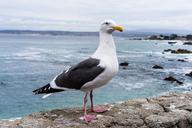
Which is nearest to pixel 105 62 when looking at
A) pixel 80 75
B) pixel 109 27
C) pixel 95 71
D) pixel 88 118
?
pixel 95 71

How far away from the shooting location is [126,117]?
511cm

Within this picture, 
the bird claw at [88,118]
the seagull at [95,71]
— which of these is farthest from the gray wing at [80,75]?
the bird claw at [88,118]

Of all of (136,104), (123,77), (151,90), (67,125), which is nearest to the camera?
(67,125)

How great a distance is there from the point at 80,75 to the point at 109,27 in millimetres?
792

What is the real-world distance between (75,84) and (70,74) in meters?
0.18

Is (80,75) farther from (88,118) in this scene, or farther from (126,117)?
(126,117)

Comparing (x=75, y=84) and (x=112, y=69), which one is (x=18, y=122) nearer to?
(x=75, y=84)

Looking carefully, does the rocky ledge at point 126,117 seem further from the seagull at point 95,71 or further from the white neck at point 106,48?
the white neck at point 106,48

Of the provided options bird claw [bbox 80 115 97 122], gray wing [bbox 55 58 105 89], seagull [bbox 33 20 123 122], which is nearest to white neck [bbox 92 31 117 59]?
seagull [bbox 33 20 123 122]

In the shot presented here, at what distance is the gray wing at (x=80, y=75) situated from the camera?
5.07 meters

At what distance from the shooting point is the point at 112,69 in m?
5.03

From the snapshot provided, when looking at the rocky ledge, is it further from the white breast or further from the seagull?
the white breast

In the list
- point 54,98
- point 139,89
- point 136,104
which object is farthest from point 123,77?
point 136,104

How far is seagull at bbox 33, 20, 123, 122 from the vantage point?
5.04 m
